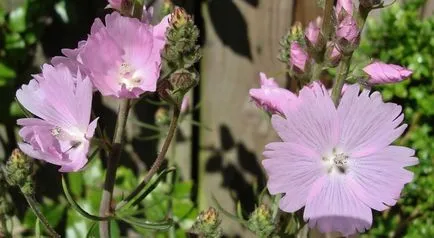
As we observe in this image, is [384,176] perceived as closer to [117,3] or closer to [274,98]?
[274,98]

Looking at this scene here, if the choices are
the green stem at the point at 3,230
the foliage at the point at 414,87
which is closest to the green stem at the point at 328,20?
the green stem at the point at 3,230

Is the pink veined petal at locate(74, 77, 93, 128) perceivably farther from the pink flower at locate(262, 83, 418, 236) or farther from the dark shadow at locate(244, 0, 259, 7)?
the dark shadow at locate(244, 0, 259, 7)

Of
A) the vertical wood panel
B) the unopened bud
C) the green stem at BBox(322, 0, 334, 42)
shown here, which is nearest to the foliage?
the vertical wood panel

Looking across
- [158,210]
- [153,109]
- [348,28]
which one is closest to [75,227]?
[158,210]

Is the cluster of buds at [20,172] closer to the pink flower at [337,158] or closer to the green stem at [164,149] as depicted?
the green stem at [164,149]

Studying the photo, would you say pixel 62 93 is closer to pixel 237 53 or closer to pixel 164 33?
pixel 164 33
